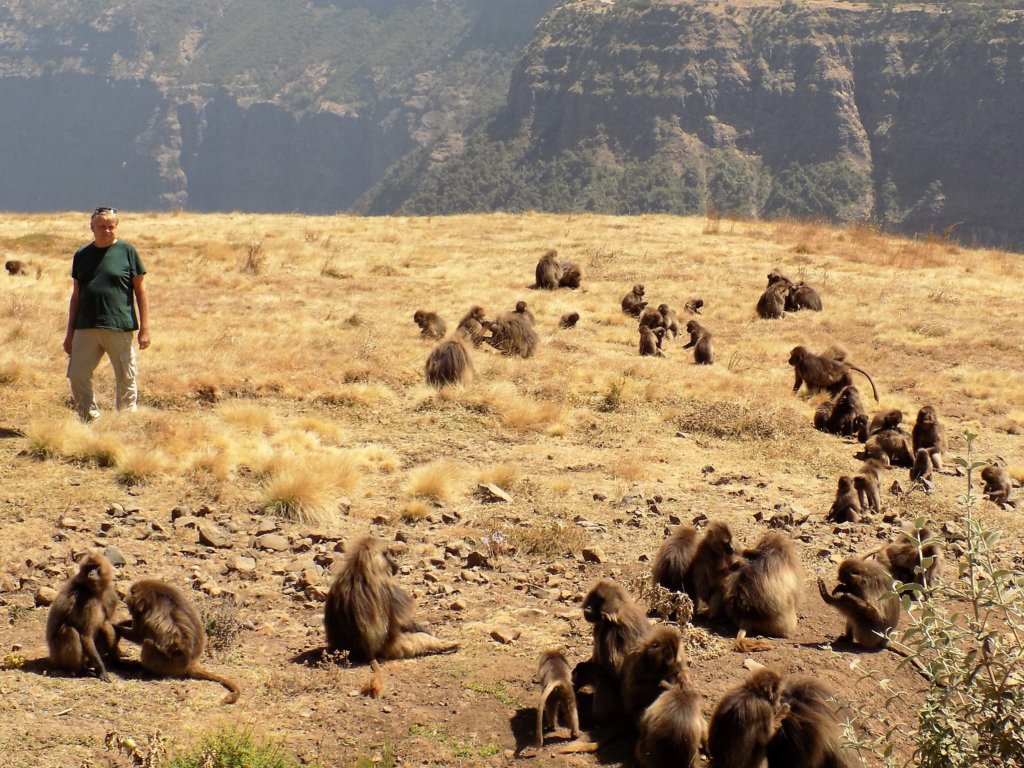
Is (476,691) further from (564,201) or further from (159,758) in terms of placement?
(564,201)

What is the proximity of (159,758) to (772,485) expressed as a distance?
7.37m

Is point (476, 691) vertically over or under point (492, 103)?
under

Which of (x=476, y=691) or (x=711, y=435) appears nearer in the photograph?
(x=476, y=691)

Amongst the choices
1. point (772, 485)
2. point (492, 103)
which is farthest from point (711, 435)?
point (492, 103)

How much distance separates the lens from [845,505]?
32.4ft

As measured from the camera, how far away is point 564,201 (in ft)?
306

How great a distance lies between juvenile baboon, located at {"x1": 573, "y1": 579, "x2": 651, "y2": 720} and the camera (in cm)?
621

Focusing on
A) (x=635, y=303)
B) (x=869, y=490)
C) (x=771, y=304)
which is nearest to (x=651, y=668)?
(x=869, y=490)

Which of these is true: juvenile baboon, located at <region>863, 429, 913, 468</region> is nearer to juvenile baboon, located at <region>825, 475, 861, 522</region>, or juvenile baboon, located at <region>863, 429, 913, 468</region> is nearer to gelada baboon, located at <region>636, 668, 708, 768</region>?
juvenile baboon, located at <region>825, 475, 861, 522</region>

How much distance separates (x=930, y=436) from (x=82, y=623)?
9.41 metres

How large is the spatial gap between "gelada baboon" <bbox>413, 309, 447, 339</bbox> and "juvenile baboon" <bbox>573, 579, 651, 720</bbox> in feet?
34.3

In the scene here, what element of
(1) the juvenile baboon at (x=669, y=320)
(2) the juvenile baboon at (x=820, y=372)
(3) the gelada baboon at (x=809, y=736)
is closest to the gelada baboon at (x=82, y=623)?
(3) the gelada baboon at (x=809, y=736)

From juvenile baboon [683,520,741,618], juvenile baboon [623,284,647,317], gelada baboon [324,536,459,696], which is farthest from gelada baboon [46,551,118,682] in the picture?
juvenile baboon [623,284,647,317]

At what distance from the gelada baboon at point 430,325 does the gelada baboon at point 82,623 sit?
1062 cm
